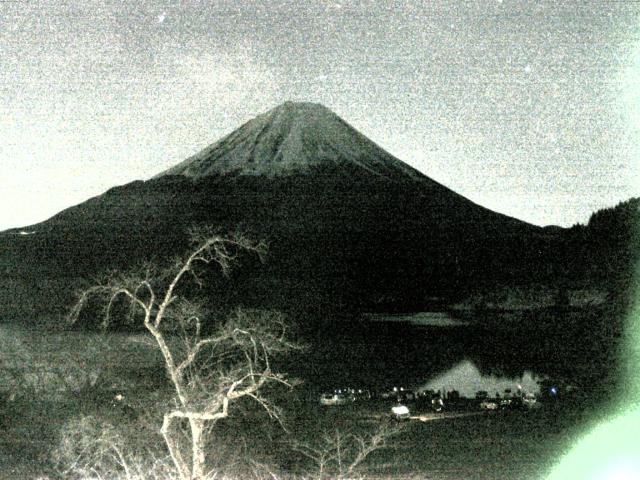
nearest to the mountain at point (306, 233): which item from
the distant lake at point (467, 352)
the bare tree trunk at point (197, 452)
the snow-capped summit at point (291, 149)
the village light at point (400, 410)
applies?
the snow-capped summit at point (291, 149)

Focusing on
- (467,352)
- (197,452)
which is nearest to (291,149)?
(467,352)

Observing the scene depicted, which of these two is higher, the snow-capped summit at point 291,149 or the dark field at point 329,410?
the snow-capped summit at point 291,149

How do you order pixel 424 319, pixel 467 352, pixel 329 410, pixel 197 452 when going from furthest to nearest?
pixel 424 319 < pixel 467 352 < pixel 329 410 < pixel 197 452

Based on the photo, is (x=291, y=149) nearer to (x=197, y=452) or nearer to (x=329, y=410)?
(x=329, y=410)

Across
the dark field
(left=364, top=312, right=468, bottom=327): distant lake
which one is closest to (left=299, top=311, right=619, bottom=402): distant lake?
(left=364, top=312, right=468, bottom=327): distant lake

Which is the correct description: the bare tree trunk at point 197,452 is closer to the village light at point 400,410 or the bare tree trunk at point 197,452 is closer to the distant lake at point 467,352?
the village light at point 400,410

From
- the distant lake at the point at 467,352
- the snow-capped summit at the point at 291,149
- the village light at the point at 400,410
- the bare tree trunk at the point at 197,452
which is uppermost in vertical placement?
the snow-capped summit at the point at 291,149

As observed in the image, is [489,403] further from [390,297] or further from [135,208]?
[135,208]

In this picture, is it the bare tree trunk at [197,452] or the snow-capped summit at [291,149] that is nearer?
the bare tree trunk at [197,452]

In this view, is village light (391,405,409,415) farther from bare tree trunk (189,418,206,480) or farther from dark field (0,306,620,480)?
bare tree trunk (189,418,206,480)

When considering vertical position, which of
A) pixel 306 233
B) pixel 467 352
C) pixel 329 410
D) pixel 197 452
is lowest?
pixel 467 352
